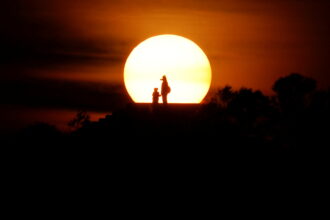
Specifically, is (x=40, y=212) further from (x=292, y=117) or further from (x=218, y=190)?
(x=292, y=117)

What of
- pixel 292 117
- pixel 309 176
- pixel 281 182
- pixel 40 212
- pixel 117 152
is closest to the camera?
pixel 40 212

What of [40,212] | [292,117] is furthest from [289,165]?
[292,117]

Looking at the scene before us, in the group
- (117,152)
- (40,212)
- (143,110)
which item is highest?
(143,110)

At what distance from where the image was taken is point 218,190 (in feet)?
76.7

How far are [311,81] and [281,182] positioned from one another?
2503 cm

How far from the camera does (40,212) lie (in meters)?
21.9

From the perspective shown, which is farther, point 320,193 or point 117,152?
point 320,193

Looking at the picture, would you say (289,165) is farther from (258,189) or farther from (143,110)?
(143,110)

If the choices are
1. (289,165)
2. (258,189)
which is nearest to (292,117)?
(289,165)

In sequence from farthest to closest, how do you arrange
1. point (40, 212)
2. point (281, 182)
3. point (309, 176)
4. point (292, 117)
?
point (292, 117), point (309, 176), point (281, 182), point (40, 212)

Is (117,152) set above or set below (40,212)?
above

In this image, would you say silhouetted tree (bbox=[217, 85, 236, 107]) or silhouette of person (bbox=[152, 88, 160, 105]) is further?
silhouetted tree (bbox=[217, 85, 236, 107])

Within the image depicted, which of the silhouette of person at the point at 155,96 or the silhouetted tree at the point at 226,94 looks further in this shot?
the silhouetted tree at the point at 226,94

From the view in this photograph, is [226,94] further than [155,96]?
Yes
